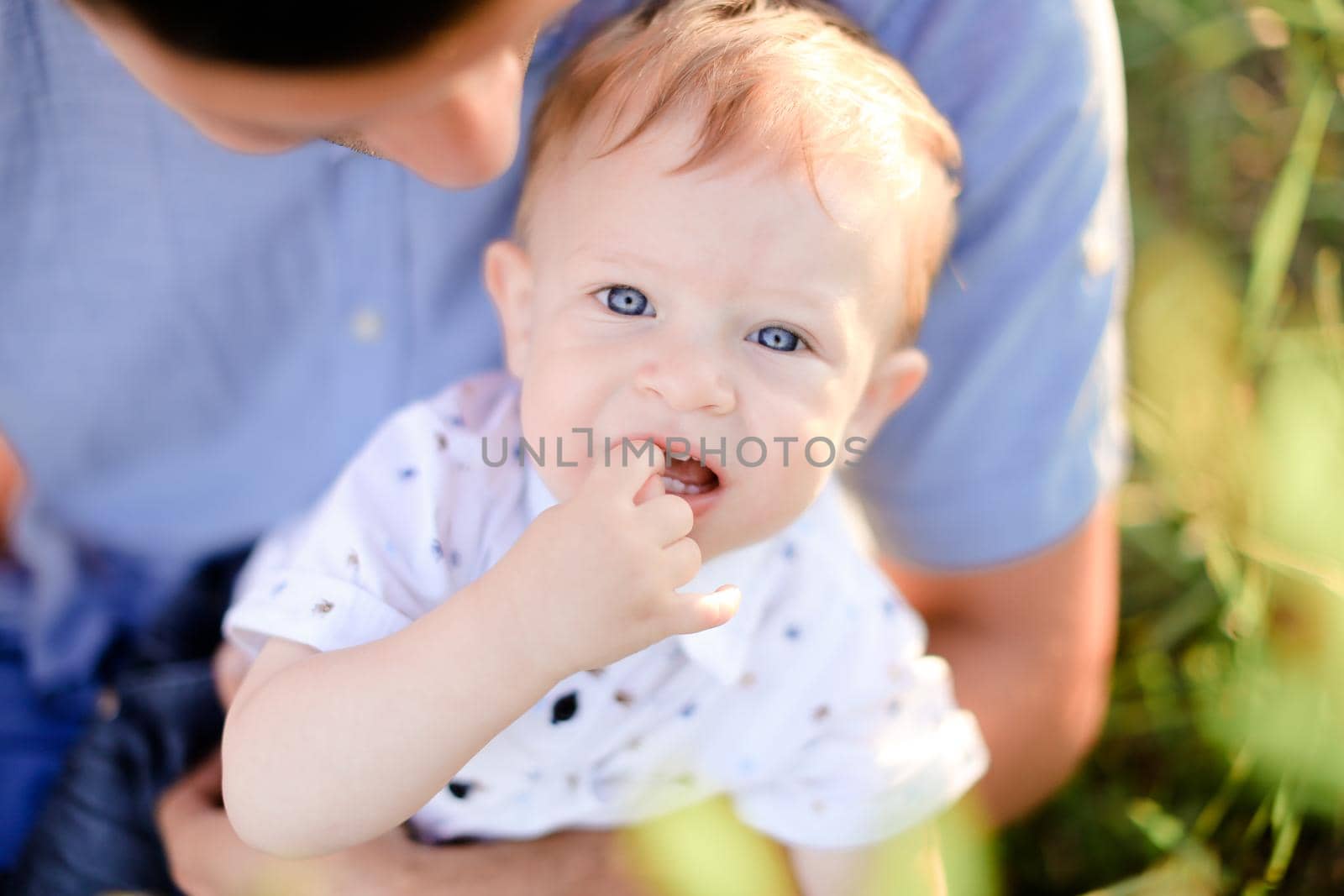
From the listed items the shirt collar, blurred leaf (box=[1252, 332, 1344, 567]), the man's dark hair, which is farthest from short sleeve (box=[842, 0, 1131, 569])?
Result: the man's dark hair

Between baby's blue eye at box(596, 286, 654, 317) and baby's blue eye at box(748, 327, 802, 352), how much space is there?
79 millimetres

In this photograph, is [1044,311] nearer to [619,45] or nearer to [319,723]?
[619,45]

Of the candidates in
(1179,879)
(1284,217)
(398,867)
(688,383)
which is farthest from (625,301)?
(1284,217)

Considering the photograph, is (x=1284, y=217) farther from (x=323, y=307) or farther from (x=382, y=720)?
(x=382, y=720)

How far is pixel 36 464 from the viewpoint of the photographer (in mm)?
1104

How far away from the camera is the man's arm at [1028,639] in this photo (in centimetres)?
116

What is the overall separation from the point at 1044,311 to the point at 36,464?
37.9 inches

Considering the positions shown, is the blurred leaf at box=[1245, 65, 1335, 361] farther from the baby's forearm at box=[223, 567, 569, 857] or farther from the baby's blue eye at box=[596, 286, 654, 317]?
the baby's forearm at box=[223, 567, 569, 857]

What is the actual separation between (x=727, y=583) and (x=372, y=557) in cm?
27

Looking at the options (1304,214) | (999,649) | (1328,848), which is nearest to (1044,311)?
(999,649)

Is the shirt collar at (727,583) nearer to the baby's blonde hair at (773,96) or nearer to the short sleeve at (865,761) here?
the short sleeve at (865,761)

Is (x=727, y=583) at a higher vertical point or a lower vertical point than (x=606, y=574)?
lower

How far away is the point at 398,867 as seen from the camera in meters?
0.97

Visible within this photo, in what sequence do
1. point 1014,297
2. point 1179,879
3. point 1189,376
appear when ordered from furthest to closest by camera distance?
point 1189,376
point 1179,879
point 1014,297
